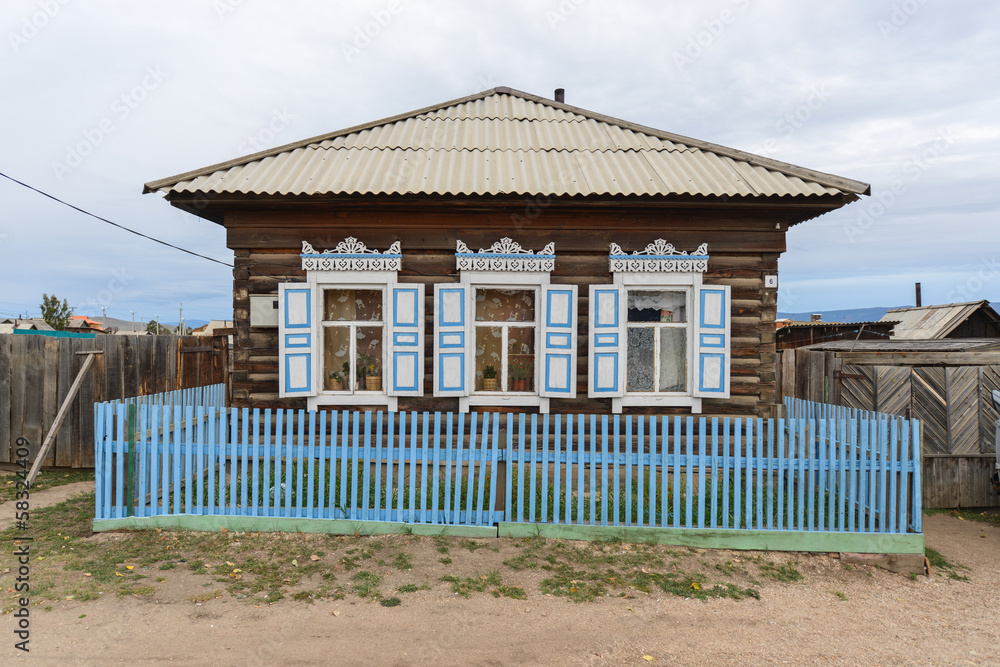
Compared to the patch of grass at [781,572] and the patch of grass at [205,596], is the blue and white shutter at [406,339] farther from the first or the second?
the patch of grass at [781,572]

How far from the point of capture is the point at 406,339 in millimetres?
7223

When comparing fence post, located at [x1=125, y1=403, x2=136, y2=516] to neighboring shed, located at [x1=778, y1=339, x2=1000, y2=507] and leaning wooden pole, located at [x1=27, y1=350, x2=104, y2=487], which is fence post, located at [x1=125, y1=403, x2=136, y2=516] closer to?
leaning wooden pole, located at [x1=27, y1=350, x2=104, y2=487]

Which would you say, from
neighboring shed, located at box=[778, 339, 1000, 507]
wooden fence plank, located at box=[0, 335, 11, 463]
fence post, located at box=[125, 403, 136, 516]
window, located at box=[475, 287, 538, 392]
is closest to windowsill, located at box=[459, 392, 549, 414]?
window, located at box=[475, 287, 538, 392]

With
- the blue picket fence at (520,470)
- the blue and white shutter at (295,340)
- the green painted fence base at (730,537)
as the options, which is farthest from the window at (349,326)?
the green painted fence base at (730,537)

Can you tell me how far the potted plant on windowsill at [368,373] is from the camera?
295 inches

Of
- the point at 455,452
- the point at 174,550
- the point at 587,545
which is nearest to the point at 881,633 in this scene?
the point at 587,545

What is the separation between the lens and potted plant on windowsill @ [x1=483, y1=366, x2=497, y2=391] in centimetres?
752

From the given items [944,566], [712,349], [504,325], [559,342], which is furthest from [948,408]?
[504,325]

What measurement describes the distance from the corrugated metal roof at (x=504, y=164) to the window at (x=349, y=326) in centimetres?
93

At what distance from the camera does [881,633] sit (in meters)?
4.14

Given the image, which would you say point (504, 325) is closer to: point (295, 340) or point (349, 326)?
point (349, 326)

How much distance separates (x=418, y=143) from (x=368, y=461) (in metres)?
5.07

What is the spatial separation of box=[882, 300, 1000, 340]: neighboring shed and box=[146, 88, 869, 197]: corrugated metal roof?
56.0 ft

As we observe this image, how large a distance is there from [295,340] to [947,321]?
22785mm
